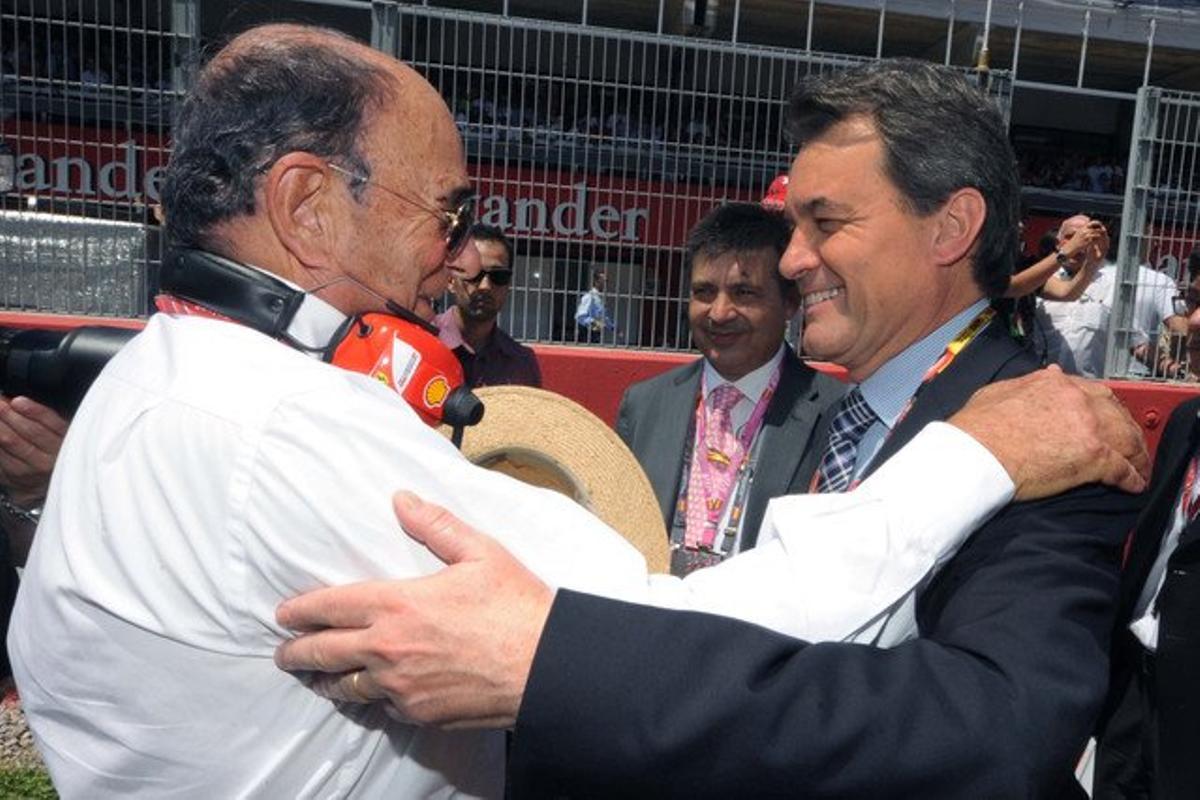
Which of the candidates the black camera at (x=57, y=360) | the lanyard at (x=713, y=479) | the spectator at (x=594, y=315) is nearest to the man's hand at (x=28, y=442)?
the black camera at (x=57, y=360)

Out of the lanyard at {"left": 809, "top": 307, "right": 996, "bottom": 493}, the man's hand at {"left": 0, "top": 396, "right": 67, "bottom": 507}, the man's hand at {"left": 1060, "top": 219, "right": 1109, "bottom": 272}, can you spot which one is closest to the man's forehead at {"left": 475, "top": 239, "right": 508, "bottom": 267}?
the man's hand at {"left": 1060, "top": 219, "right": 1109, "bottom": 272}

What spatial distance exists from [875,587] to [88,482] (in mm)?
914

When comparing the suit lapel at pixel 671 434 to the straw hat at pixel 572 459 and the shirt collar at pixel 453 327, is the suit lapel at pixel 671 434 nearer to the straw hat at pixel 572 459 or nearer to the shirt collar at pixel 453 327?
the shirt collar at pixel 453 327

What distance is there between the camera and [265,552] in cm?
119

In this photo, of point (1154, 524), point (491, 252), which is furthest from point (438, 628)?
point (491, 252)

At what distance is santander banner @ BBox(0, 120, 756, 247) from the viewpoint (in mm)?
6488

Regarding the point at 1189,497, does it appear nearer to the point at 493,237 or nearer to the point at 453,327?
the point at 453,327

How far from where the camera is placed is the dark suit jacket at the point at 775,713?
1174 millimetres

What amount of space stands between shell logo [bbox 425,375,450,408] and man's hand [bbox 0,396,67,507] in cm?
72

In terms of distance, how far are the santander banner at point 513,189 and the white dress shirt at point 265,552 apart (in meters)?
5.10

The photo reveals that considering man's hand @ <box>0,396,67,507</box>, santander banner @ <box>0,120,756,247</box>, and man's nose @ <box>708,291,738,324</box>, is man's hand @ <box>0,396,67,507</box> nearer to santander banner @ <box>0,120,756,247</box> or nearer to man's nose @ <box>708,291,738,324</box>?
man's nose @ <box>708,291,738,324</box>

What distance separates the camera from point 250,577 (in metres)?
1.21

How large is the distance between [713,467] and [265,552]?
2.73m

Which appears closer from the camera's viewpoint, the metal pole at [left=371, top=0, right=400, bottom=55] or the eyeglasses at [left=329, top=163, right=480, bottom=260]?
the eyeglasses at [left=329, top=163, right=480, bottom=260]
